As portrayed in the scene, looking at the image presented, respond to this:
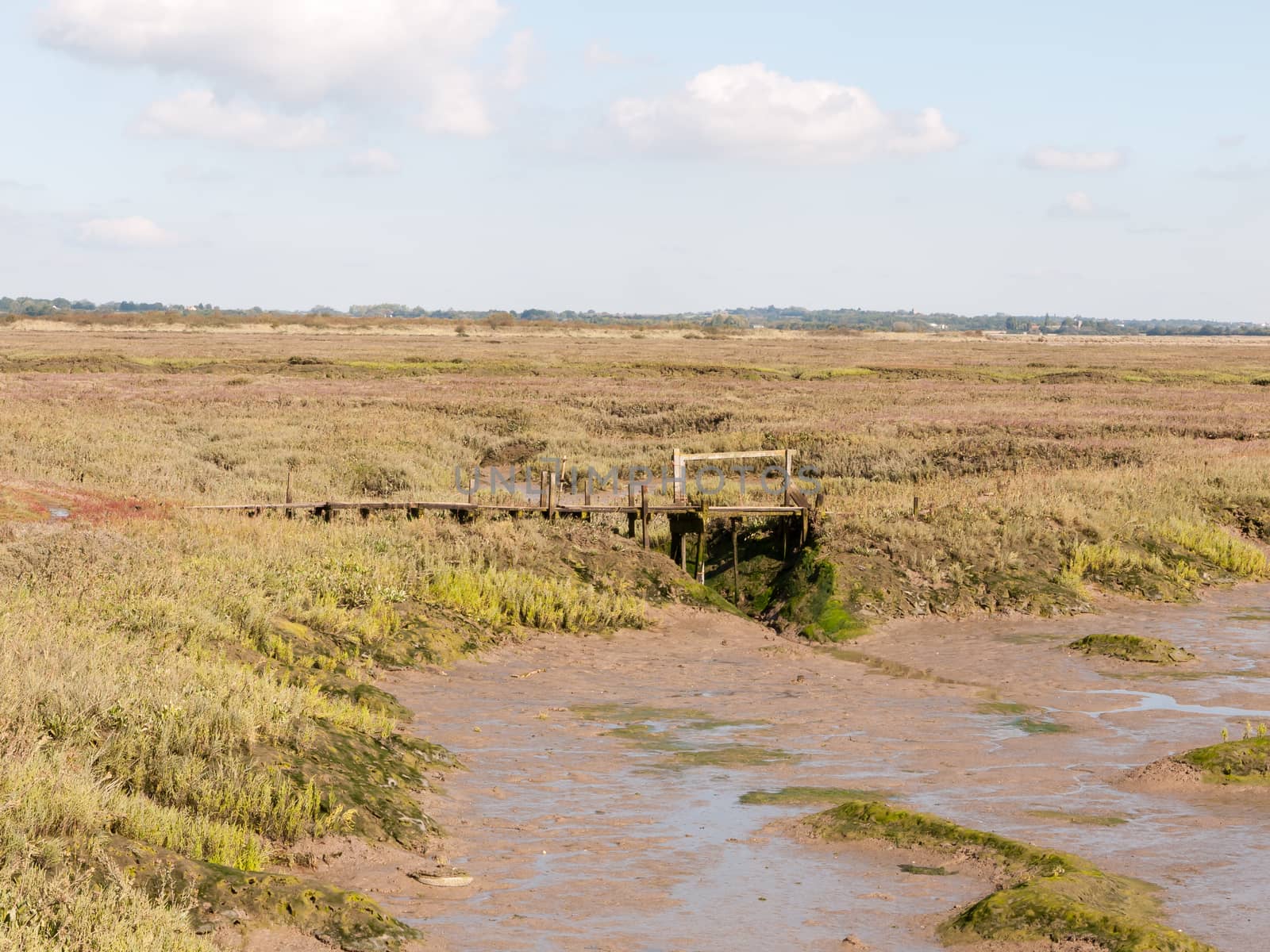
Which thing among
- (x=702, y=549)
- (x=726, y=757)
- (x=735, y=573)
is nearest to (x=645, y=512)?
(x=702, y=549)

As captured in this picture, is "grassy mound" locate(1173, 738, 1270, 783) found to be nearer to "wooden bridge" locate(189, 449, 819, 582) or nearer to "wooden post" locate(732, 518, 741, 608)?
"wooden post" locate(732, 518, 741, 608)

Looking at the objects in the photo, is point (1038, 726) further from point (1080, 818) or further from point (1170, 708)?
point (1080, 818)

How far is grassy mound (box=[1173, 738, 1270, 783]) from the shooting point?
1162 centimetres

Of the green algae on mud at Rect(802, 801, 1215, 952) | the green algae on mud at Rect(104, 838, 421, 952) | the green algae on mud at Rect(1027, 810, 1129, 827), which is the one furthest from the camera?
the green algae on mud at Rect(1027, 810, 1129, 827)

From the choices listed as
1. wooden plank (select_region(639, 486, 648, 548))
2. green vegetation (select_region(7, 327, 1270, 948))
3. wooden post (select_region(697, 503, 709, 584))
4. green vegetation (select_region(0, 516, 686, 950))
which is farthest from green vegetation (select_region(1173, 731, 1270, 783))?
wooden plank (select_region(639, 486, 648, 548))

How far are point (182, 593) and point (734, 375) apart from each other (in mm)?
60264

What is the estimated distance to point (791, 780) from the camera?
481 inches

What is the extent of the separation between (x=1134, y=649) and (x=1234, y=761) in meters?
6.41

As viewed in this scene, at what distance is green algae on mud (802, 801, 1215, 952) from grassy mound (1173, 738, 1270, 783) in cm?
311

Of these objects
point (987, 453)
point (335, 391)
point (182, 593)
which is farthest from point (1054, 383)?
point (182, 593)

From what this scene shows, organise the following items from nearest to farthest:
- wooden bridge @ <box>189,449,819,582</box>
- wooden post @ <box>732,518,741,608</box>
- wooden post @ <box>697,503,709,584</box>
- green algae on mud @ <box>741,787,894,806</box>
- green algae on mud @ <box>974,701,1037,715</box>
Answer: green algae on mud @ <box>741,787,894,806</box> → green algae on mud @ <box>974,701,1037,715</box> → wooden post @ <box>732,518,741,608</box> → wooden post @ <box>697,503,709,584</box> → wooden bridge @ <box>189,449,819,582</box>

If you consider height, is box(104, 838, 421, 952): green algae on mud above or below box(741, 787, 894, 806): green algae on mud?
above

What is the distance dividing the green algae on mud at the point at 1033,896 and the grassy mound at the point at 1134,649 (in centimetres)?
894

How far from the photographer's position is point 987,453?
1464 inches
